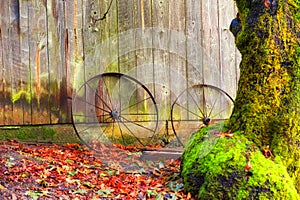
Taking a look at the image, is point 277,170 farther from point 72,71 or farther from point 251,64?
point 72,71

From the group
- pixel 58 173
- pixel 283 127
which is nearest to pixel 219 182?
pixel 283 127

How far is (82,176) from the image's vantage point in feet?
10.5

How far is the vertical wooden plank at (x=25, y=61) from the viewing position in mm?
4535

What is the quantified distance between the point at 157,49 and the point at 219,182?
8.23 feet

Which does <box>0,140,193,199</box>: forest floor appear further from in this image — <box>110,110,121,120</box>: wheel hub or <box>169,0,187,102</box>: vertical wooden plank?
<box>169,0,187,102</box>: vertical wooden plank

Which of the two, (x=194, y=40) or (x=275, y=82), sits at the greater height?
(x=194, y=40)

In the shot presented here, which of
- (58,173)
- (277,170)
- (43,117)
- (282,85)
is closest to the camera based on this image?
(277,170)

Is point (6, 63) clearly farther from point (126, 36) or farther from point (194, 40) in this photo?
point (194, 40)

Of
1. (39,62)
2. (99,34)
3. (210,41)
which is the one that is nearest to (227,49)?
(210,41)

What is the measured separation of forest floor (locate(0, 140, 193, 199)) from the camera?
109 inches

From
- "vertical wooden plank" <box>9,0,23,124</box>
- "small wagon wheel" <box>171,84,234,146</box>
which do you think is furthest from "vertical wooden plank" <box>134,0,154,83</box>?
"vertical wooden plank" <box>9,0,23,124</box>

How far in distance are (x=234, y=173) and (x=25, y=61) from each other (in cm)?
306

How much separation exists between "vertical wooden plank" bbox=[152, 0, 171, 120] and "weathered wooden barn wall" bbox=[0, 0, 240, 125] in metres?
0.01

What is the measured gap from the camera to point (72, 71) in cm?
460
